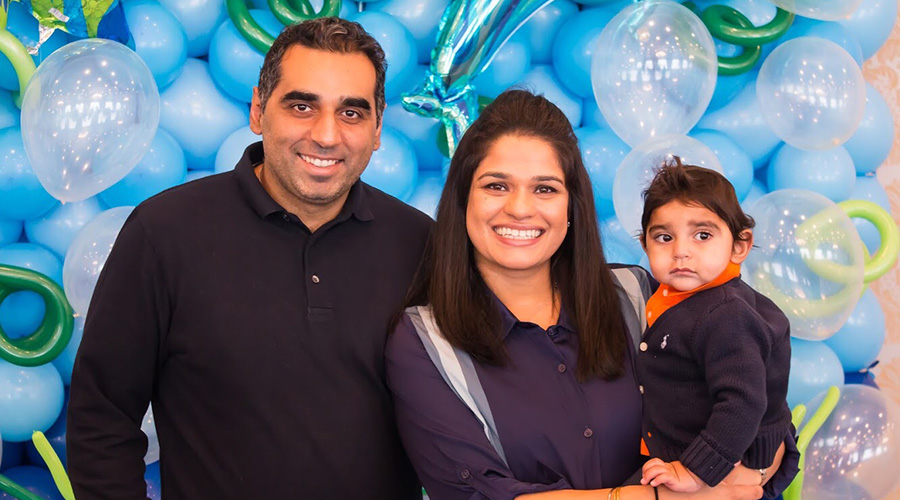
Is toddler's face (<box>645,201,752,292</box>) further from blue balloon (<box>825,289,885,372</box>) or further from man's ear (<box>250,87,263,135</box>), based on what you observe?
blue balloon (<box>825,289,885,372</box>)

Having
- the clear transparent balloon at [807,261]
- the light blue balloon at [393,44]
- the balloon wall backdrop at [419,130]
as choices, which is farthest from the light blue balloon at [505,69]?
the clear transparent balloon at [807,261]

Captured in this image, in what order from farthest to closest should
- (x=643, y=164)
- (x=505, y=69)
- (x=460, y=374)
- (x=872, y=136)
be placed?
(x=872, y=136), (x=505, y=69), (x=643, y=164), (x=460, y=374)

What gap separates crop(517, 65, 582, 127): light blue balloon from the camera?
2.79m

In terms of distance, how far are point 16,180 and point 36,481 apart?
3.03 feet

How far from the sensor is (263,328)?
5.09 ft

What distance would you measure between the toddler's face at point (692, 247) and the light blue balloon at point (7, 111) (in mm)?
1924

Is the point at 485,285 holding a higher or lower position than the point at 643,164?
lower

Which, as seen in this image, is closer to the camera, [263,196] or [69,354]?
[263,196]

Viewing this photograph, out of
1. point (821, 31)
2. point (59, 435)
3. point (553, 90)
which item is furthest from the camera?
point (821, 31)

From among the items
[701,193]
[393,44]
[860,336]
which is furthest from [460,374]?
[860,336]

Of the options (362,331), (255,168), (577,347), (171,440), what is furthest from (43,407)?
(577,347)

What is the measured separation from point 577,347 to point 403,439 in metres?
0.36

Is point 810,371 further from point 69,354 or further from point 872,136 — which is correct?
point 69,354

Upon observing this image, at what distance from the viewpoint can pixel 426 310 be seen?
1.61m
